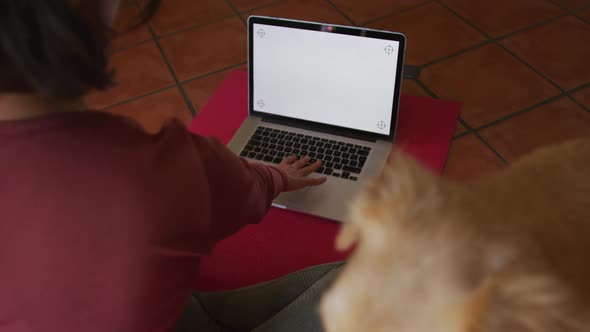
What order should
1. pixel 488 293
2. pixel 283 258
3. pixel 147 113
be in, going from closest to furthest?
pixel 488 293 < pixel 283 258 < pixel 147 113

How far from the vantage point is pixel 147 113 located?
1.23m

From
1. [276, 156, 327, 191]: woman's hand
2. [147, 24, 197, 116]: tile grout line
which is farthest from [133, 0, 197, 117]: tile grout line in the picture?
[276, 156, 327, 191]: woman's hand

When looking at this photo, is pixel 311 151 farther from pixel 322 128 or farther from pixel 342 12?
pixel 342 12

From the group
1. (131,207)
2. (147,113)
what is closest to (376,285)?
(131,207)

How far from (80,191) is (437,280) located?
308mm

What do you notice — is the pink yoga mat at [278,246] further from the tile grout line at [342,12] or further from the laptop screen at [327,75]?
the tile grout line at [342,12]

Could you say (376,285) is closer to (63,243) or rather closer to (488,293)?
(488,293)

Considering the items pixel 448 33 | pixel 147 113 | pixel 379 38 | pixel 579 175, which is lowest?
pixel 147 113

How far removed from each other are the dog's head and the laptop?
564mm

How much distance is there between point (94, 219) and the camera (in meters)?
0.43

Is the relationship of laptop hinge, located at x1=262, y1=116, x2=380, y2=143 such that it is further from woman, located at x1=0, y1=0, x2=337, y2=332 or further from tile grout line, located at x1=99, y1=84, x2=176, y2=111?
woman, located at x1=0, y1=0, x2=337, y2=332

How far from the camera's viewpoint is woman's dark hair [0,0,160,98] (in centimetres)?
38

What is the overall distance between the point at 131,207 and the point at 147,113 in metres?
0.85

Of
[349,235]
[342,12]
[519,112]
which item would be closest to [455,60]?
[519,112]
